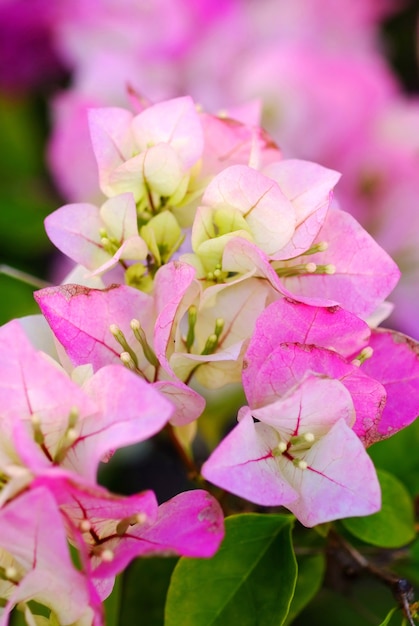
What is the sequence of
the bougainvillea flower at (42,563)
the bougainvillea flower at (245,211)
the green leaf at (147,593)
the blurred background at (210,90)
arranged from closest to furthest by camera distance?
1. the bougainvillea flower at (42,563)
2. the bougainvillea flower at (245,211)
3. the green leaf at (147,593)
4. the blurred background at (210,90)

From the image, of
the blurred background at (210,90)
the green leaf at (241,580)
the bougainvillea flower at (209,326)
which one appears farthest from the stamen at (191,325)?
the blurred background at (210,90)

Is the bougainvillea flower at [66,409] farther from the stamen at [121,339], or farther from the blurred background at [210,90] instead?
the blurred background at [210,90]

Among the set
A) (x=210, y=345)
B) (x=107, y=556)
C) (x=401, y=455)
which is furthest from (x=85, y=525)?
(x=401, y=455)

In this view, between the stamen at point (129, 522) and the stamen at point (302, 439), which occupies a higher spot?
the stamen at point (302, 439)

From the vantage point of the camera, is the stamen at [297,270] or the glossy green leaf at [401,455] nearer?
the stamen at [297,270]

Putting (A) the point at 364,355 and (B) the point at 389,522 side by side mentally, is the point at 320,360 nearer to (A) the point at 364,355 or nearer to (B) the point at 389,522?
(A) the point at 364,355

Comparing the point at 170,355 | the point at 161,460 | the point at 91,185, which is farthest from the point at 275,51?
the point at 170,355

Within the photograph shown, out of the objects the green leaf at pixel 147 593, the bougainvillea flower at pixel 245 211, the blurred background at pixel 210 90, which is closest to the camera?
the bougainvillea flower at pixel 245 211
